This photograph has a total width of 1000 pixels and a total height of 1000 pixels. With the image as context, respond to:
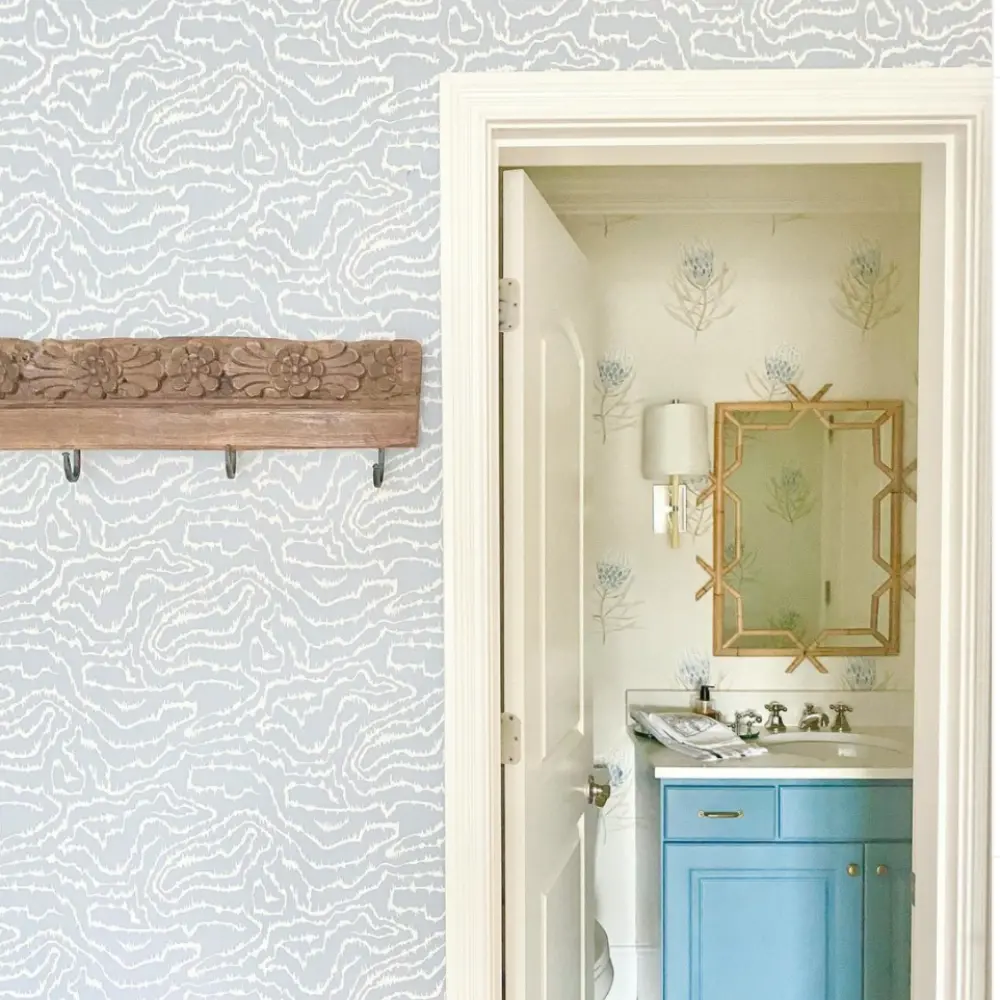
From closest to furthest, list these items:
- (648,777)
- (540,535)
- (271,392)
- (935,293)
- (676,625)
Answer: (271,392)
(935,293)
(540,535)
(648,777)
(676,625)

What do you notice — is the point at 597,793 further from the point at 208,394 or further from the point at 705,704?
the point at 208,394

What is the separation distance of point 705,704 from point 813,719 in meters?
0.32

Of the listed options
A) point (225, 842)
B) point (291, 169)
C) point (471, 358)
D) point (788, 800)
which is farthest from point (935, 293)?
point (788, 800)

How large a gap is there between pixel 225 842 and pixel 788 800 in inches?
66.3

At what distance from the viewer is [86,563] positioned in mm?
1420

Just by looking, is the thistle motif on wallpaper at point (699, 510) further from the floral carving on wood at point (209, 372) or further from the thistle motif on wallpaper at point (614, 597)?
the floral carving on wood at point (209, 372)

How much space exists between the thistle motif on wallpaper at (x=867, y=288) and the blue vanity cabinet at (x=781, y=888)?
135 cm

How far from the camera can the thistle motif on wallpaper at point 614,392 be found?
299cm

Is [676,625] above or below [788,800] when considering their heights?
above

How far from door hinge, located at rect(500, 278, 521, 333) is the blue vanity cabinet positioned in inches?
61.7

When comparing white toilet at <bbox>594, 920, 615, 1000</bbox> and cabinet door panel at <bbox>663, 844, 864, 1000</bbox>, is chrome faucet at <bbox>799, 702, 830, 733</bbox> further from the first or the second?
white toilet at <bbox>594, 920, 615, 1000</bbox>

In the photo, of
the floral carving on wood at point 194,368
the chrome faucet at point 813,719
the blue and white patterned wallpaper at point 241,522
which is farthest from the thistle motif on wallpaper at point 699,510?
the floral carving on wood at point 194,368

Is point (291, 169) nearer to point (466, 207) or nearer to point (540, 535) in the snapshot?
point (466, 207)

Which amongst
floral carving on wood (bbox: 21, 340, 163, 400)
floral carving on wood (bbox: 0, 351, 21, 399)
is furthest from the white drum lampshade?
floral carving on wood (bbox: 0, 351, 21, 399)
